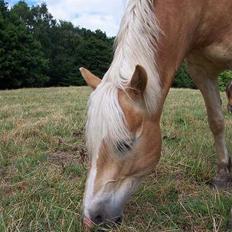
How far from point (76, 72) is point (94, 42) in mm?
7013

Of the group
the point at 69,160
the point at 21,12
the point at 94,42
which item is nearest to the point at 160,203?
the point at 69,160

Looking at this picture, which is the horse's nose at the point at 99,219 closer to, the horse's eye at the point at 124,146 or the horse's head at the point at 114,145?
the horse's head at the point at 114,145

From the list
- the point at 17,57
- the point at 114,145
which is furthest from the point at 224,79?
the point at 114,145

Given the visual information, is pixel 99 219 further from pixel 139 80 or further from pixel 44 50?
pixel 44 50

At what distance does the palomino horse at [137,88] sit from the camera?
2.75m

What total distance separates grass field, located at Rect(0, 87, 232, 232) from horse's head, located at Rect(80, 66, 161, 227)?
0.17 m

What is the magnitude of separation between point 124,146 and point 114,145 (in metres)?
0.08

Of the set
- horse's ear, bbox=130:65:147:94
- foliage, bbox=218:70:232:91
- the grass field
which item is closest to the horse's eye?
horse's ear, bbox=130:65:147:94

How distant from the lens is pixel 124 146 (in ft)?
9.19

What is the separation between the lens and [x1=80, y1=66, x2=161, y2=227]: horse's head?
107 inches

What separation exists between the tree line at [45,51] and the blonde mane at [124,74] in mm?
27493

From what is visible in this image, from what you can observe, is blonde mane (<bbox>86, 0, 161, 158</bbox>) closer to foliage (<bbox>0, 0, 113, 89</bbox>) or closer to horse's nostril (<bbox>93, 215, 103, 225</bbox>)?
horse's nostril (<bbox>93, 215, 103, 225</bbox>)

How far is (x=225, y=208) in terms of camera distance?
118 inches

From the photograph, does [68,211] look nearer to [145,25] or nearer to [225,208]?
[225,208]
